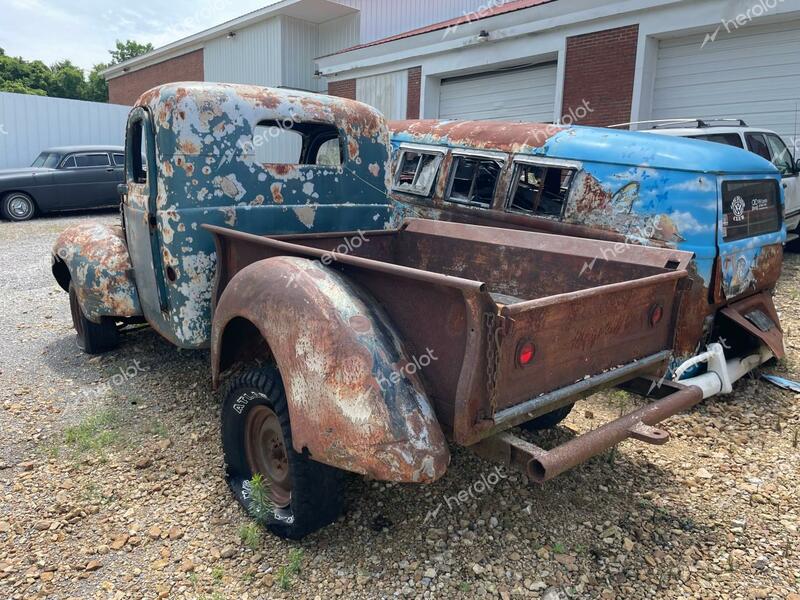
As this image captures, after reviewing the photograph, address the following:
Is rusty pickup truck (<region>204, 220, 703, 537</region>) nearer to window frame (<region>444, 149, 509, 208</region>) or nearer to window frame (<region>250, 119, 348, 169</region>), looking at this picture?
window frame (<region>250, 119, 348, 169</region>)

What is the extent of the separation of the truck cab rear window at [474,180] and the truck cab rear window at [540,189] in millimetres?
233

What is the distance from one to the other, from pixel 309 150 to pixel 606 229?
97.9 inches

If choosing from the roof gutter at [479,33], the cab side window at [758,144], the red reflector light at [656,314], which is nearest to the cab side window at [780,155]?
the cab side window at [758,144]

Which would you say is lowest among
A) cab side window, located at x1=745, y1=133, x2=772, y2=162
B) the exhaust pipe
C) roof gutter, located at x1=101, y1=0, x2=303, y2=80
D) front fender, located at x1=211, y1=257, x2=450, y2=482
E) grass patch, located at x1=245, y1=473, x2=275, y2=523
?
grass patch, located at x1=245, y1=473, x2=275, y2=523

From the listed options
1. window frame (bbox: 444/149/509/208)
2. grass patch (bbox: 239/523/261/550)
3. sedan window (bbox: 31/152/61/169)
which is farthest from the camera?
sedan window (bbox: 31/152/61/169)

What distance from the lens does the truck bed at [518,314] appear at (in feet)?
6.81

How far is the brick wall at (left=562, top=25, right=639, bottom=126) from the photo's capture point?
9734 mm

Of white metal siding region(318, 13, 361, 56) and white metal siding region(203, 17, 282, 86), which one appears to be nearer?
white metal siding region(318, 13, 361, 56)

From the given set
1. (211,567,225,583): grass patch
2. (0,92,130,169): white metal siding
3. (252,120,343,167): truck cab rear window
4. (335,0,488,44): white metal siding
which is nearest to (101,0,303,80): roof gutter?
(335,0,488,44): white metal siding

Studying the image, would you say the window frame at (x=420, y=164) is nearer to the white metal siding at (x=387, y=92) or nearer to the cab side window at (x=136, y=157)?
the cab side window at (x=136, y=157)

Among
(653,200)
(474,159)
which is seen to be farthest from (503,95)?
(653,200)

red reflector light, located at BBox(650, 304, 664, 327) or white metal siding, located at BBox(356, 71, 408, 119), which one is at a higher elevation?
white metal siding, located at BBox(356, 71, 408, 119)

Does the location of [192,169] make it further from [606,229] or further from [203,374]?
[606,229]

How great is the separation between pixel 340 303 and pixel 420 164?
429 centimetres
